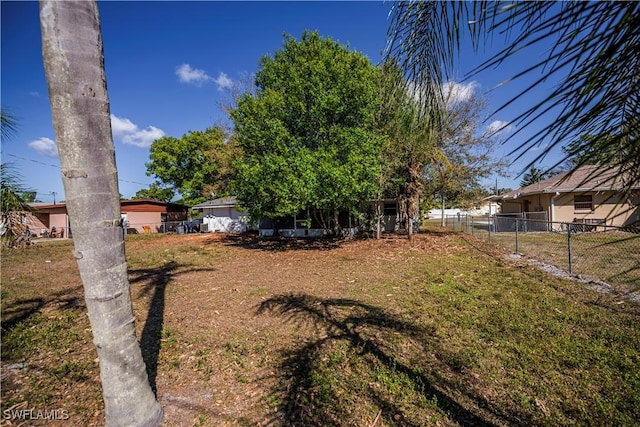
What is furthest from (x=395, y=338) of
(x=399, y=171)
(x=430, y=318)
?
(x=399, y=171)

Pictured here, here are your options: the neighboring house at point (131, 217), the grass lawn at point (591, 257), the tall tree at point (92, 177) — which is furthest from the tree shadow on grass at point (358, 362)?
the neighboring house at point (131, 217)

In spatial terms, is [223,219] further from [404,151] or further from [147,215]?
[404,151]

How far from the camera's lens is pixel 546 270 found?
757cm

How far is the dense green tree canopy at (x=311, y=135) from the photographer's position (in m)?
10.4

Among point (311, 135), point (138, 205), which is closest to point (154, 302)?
point (311, 135)

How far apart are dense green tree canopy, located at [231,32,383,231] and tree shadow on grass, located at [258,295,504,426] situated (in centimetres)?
Answer: 565

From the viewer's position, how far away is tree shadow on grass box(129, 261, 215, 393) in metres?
3.73

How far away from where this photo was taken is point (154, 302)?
6.11 meters

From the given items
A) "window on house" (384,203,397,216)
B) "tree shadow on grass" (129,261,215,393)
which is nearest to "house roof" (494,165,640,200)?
"tree shadow on grass" (129,261,215,393)

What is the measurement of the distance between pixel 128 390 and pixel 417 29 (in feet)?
10.0

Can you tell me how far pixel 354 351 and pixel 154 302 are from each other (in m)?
4.57

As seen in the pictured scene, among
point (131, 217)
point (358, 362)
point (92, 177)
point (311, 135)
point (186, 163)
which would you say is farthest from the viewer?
point (186, 163)

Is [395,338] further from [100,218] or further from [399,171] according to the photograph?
[399,171]

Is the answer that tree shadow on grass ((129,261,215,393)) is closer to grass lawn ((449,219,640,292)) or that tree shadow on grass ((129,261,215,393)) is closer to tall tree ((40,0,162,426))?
tall tree ((40,0,162,426))
